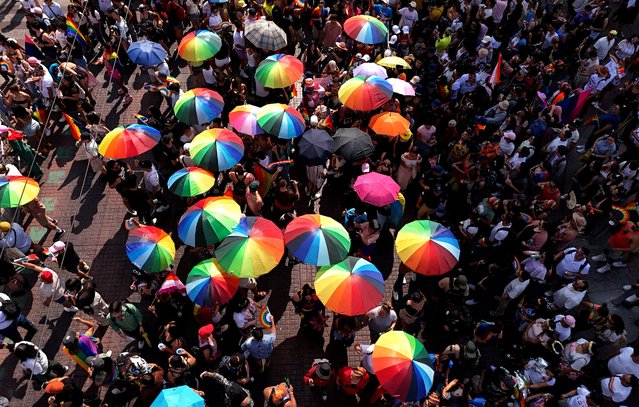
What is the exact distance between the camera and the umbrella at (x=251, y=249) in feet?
24.9

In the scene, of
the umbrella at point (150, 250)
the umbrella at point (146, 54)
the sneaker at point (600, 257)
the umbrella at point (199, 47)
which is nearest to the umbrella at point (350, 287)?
the umbrella at point (150, 250)

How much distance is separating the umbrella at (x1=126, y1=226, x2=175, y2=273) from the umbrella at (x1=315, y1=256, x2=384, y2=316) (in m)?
2.82

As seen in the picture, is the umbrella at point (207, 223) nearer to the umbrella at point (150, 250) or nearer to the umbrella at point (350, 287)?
the umbrella at point (150, 250)

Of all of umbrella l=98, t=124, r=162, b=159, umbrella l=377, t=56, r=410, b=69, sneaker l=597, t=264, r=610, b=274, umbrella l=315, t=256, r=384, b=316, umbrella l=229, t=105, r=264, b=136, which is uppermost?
umbrella l=377, t=56, r=410, b=69

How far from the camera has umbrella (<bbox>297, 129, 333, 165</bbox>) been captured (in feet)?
32.0

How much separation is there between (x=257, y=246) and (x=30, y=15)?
11878 millimetres

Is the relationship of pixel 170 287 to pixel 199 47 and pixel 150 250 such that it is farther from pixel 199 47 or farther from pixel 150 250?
pixel 199 47

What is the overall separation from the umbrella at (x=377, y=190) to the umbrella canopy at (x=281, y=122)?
77.8 inches

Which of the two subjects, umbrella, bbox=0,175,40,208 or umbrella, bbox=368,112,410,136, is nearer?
umbrella, bbox=0,175,40,208

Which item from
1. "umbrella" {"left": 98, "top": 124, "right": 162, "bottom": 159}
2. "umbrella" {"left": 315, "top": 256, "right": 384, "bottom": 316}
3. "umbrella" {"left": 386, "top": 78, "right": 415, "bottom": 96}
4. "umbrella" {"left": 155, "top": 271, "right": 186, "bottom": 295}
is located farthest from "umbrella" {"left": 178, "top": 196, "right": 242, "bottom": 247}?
"umbrella" {"left": 386, "top": 78, "right": 415, "bottom": 96}

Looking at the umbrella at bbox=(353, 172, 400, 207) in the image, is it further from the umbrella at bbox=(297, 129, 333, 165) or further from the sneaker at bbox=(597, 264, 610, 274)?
the sneaker at bbox=(597, 264, 610, 274)

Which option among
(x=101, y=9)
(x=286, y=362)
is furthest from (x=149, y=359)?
(x=101, y=9)

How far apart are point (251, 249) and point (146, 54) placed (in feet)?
23.3

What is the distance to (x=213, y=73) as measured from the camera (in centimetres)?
1265
